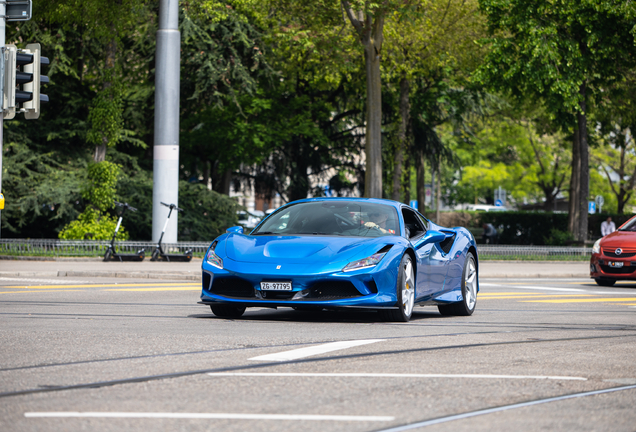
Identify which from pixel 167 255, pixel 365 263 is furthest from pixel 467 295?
pixel 167 255

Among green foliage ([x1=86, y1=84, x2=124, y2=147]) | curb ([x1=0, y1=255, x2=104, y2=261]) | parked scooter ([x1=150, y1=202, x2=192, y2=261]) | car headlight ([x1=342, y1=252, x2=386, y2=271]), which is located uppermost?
green foliage ([x1=86, y1=84, x2=124, y2=147])

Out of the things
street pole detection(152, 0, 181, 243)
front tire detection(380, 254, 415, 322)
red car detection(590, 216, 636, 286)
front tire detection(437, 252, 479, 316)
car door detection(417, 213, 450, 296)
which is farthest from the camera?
street pole detection(152, 0, 181, 243)

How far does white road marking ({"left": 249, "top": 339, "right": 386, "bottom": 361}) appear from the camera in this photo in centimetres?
699

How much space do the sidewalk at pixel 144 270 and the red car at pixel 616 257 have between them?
3389 mm

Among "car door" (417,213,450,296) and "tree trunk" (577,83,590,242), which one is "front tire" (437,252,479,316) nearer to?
"car door" (417,213,450,296)

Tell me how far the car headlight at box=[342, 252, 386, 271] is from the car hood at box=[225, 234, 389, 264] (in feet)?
0.22

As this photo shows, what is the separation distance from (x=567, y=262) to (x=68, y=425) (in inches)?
1052

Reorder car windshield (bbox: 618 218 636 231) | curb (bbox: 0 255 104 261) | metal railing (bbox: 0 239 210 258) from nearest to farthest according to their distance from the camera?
car windshield (bbox: 618 218 636 231), curb (bbox: 0 255 104 261), metal railing (bbox: 0 239 210 258)

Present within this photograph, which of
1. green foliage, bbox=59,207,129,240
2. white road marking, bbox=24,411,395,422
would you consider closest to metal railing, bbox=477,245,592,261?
green foliage, bbox=59,207,129,240

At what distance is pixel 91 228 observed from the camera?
27844mm

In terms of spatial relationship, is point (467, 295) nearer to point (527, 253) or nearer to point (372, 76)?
point (372, 76)

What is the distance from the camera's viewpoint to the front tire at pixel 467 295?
11.7 meters

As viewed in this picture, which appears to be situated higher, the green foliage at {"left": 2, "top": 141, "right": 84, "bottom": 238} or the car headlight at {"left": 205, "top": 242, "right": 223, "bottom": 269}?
the green foliage at {"left": 2, "top": 141, "right": 84, "bottom": 238}

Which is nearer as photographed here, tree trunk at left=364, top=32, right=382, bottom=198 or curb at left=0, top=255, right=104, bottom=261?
curb at left=0, top=255, right=104, bottom=261
